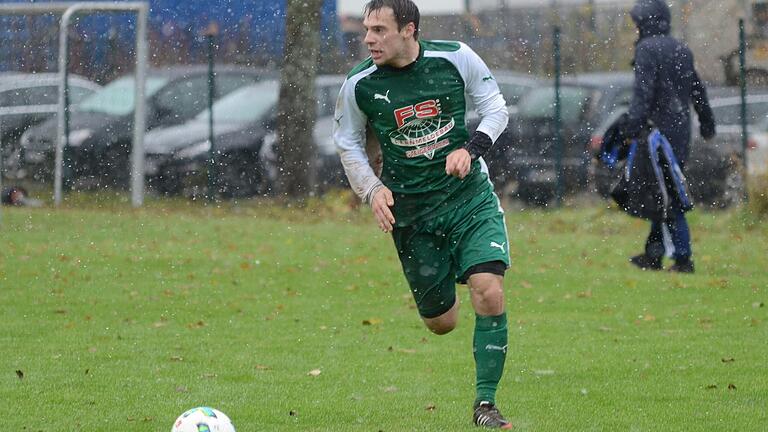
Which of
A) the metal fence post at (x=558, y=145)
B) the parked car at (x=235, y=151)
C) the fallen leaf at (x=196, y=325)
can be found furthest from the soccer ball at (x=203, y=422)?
the parked car at (x=235, y=151)

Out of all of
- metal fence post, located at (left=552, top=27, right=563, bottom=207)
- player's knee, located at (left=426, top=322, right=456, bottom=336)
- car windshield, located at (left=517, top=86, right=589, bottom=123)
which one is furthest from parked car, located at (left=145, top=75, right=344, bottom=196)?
player's knee, located at (left=426, top=322, right=456, bottom=336)

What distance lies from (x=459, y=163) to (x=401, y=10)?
816 mm

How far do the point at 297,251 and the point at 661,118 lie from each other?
13.1ft

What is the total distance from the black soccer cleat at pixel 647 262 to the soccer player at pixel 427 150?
610 cm

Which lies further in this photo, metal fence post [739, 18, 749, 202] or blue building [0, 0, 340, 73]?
blue building [0, 0, 340, 73]

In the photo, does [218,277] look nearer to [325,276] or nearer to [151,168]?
[325,276]

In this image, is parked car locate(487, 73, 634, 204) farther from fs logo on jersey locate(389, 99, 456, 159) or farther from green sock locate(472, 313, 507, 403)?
green sock locate(472, 313, 507, 403)

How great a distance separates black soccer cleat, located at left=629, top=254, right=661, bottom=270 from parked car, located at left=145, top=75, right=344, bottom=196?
6.36m

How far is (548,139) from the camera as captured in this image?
17938mm

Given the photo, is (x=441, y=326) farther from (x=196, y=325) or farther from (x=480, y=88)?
(x=196, y=325)

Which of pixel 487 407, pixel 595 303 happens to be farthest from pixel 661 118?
pixel 487 407

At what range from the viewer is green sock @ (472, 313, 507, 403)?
6227 millimetres

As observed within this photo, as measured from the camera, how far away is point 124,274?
1210 centimetres

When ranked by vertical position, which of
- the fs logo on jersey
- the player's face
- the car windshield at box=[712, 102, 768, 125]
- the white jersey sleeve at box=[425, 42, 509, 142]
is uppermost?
the player's face
